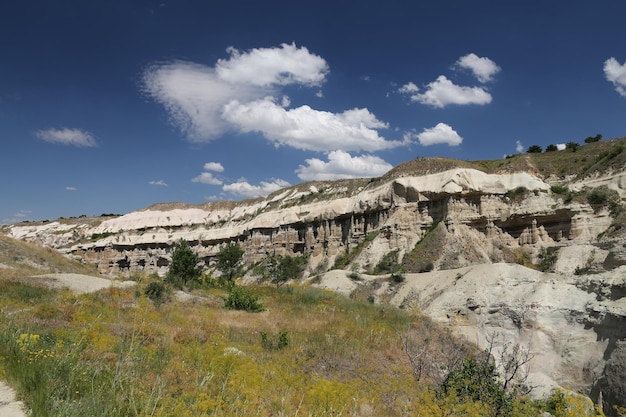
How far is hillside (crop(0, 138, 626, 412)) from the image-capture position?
14.9 m

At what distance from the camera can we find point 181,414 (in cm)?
424

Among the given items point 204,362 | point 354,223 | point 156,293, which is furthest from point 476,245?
point 204,362

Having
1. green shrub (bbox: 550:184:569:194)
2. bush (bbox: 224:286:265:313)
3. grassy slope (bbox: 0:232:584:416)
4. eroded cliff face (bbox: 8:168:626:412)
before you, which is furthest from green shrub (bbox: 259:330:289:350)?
green shrub (bbox: 550:184:569:194)

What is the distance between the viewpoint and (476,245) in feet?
115

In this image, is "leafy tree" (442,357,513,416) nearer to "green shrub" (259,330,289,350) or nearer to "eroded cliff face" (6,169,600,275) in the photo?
"green shrub" (259,330,289,350)

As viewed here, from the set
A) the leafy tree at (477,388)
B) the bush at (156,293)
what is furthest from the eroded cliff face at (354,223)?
the leafy tree at (477,388)

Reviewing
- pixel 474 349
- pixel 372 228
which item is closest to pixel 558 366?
pixel 474 349

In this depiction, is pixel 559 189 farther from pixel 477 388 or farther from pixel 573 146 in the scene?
pixel 477 388

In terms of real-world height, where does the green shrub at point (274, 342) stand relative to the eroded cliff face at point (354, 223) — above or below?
below

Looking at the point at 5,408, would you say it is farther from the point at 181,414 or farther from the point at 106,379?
the point at 181,414

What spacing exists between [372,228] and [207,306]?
104ft

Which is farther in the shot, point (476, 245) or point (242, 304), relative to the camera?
point (476, 245)

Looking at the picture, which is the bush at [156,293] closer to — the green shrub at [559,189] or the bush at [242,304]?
the bush at [242,304]

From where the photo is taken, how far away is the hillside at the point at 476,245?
14.9 m
